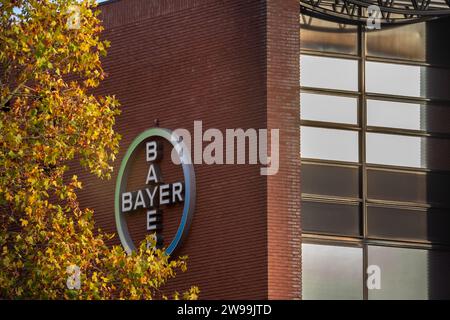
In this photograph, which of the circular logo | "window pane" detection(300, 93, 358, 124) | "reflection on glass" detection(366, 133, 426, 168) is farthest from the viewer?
"reflection on glass" detection(366, 133, 426, 168)

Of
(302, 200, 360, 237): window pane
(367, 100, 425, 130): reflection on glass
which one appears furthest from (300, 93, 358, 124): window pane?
(302, 200, 360, 237): window pane

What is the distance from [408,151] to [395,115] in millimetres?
1016

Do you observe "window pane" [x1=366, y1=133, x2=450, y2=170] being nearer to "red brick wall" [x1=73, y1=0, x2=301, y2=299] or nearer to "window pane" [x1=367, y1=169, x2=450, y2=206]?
"window pane" [x1=367, y1=169, x2=450, y2=206]

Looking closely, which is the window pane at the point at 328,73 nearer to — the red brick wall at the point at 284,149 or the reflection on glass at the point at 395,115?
the reflection on glass at the point at 395,115

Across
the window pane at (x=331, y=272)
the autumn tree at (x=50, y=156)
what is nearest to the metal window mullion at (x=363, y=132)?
the window pane at (x=331, y=272)

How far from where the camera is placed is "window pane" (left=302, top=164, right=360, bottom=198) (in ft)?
120

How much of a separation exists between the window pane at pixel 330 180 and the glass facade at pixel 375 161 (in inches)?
1.0

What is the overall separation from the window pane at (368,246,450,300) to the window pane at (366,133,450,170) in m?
2.34

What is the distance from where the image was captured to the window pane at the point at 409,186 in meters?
37.3

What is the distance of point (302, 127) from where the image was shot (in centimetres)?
3675

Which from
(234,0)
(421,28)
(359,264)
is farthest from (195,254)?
(421,28)

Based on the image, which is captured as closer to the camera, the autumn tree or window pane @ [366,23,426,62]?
the autumn tree

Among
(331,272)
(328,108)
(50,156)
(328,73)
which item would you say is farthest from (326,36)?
(50,156)
